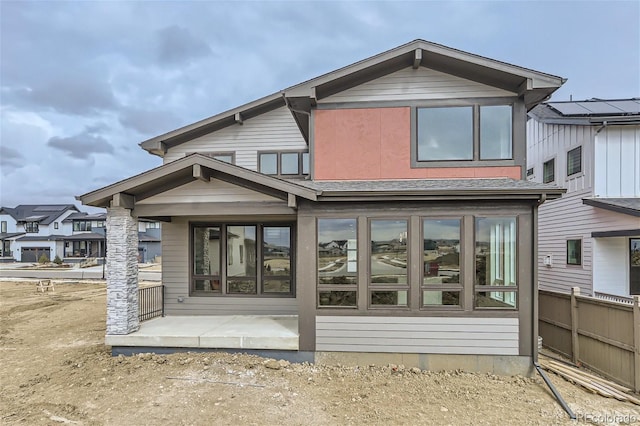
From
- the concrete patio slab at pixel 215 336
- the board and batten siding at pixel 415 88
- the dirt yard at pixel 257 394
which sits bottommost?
the dirt yard at pixel 257 394

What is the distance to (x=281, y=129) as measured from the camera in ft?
29.9

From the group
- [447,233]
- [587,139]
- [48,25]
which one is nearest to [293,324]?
[447,233]

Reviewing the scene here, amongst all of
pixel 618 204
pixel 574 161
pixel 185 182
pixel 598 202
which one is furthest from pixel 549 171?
pixel 185 182

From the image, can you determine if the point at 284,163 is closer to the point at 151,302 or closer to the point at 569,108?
the point at 151,302

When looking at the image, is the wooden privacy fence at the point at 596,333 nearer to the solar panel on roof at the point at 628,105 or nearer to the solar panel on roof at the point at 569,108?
the solar panel on roof at the point at 569,108

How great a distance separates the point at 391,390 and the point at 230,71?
2837 inches

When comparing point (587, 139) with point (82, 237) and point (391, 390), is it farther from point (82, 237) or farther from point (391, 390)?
point (82, 237)

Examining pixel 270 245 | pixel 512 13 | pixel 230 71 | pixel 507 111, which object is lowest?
pixel 270 245

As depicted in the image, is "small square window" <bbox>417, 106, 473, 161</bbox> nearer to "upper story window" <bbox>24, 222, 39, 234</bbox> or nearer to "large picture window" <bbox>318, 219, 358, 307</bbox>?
"large picture window" <bbox>318, 219, 358, 307</bbox>

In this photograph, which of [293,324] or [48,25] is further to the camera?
[48,25]

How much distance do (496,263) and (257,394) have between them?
460 centimetres

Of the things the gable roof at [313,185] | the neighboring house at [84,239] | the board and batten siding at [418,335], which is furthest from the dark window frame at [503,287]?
the neighboring house at [84,239]

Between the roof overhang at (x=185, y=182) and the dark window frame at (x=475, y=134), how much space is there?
249 centimetres

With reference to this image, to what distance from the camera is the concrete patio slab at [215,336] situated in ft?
20.8
